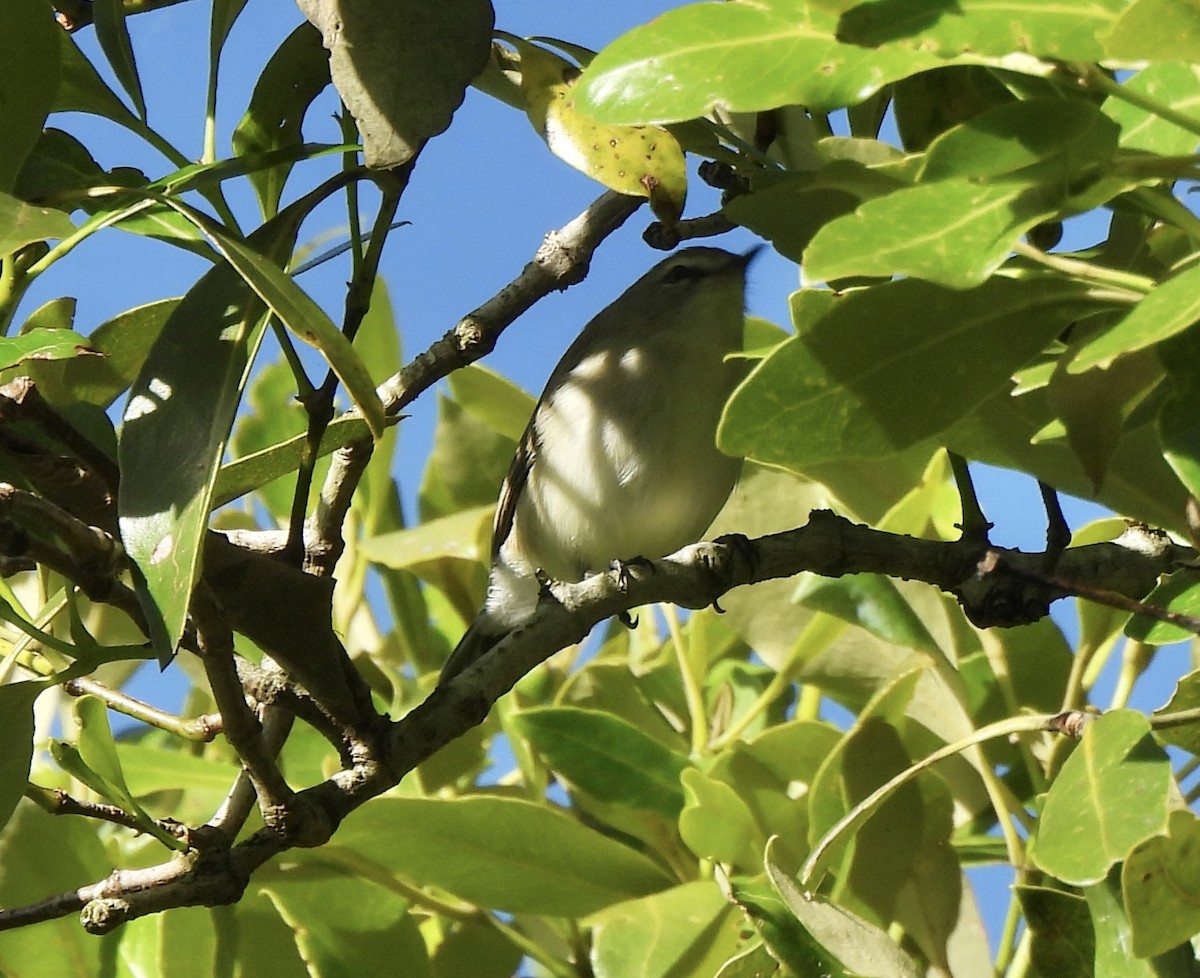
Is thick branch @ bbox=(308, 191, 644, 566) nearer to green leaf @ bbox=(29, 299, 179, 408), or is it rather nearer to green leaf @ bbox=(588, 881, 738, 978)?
green leaf @ bbox=(29, 299, 179, 408)

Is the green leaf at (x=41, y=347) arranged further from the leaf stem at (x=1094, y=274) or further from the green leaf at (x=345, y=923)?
the green leaf at (x=345, y=923)

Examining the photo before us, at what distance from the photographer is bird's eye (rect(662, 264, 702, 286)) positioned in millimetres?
2516

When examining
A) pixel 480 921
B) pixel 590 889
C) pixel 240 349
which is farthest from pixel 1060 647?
pixel 240 349

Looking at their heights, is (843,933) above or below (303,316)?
below

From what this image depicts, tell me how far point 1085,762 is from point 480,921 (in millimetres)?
772

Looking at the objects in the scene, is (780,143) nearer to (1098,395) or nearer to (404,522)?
(1098,395)

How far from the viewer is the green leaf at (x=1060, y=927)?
1019 mm

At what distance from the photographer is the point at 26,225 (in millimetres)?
728

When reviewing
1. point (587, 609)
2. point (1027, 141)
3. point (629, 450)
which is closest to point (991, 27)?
point (1027, 141)

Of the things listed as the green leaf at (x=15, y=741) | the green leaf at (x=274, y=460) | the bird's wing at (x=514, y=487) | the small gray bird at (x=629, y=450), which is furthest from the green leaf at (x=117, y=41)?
the bird's wing at (x=514, y=487)

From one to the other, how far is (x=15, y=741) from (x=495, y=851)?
0.48 meters

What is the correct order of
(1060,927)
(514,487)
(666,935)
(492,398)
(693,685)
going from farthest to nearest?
(514,487) < (492,398) < (693,685) < (666,935) < (1060,927)

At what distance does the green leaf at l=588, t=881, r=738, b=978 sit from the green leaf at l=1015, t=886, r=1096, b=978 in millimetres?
291

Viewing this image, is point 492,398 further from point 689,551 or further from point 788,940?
point 788,940
